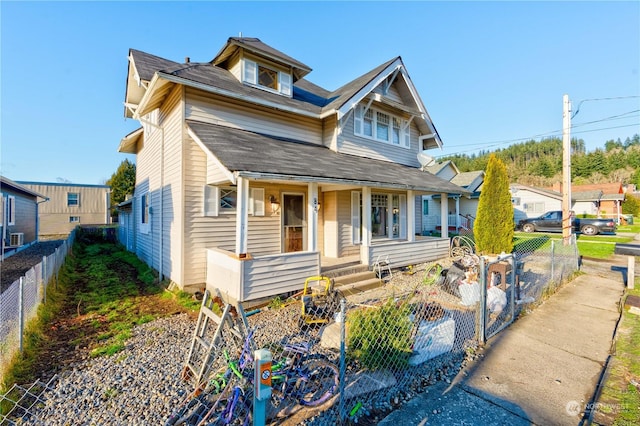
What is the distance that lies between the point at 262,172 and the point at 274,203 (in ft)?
9.25

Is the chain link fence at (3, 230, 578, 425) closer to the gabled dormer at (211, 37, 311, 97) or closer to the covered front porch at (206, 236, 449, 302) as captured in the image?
the covered front porch at (206, 236, 449, 302)

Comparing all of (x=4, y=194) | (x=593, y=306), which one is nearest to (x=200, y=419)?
(x=593, y=306)

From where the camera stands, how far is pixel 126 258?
12.9 metres

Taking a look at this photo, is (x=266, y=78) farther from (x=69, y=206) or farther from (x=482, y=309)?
(x=69, y=206)

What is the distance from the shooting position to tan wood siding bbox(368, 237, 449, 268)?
9316mm

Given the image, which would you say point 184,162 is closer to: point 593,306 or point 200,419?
point 200,419

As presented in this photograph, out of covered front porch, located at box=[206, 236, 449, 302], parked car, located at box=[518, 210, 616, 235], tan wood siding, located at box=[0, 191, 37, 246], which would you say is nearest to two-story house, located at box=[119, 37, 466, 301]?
covered front porch, located at box=[206, 236, 449, 302]

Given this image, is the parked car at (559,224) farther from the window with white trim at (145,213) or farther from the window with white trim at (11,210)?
the window with white trim at (11,210)

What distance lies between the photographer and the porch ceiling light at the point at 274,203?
8.89 m

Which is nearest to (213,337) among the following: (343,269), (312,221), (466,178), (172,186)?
(312,221)

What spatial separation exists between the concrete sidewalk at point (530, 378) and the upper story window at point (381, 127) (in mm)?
8501

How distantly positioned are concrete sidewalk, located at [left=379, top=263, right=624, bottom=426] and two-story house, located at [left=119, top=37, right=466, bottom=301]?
425 centimetres

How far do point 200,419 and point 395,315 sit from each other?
2.48 metres

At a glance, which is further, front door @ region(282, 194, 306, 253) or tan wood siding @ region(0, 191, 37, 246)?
tan wood siding @ region(0, 191, 37, 246)
